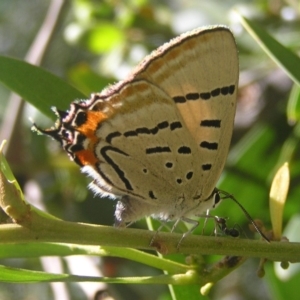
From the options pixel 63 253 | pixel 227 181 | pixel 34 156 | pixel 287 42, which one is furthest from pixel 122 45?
pixel 63 253

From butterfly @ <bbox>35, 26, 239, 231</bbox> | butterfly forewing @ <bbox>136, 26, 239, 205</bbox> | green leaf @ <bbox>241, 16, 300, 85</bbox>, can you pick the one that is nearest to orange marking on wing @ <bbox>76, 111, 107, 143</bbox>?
butterfly @ <bbox>35, 26, 239, 231</bbox>

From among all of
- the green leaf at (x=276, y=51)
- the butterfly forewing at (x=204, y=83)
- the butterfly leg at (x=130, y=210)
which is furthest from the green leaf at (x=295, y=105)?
the butterfly leg at (x=130, y=210)

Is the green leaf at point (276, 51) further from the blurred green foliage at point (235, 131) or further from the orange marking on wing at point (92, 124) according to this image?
the blurred green foliage at point (235, 131)

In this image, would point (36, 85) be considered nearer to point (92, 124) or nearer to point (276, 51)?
point (92, 124)

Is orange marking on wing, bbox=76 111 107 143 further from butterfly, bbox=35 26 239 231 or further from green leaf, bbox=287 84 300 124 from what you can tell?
green leaf, bbox=287 84 300 124

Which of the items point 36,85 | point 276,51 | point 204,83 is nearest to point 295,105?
point 276,51

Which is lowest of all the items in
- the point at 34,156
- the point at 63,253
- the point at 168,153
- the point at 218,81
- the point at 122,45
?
the point at 63,253

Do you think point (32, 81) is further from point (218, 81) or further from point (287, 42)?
point (287, 42)

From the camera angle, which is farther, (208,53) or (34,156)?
(34,156)
